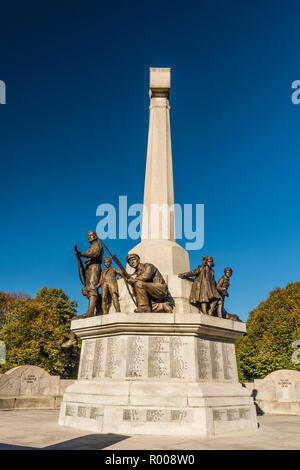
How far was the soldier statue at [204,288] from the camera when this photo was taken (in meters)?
10.4

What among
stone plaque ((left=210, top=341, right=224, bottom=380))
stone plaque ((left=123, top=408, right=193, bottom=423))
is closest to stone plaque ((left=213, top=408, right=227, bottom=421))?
stone plaque ((left=123, top=408, right=193, bottom=423))

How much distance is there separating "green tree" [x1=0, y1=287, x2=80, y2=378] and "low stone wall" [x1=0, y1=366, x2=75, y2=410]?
56.6 ft

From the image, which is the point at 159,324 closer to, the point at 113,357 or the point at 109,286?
the point at 113,357

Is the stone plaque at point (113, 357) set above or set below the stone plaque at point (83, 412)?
above

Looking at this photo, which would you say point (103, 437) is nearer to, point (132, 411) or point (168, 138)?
point (132, 411)

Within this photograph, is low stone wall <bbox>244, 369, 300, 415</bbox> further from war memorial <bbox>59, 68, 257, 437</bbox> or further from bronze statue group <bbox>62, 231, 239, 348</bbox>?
bronze statue group <bbox>62, 231, 239, 348</bbox>

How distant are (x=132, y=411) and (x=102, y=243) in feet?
16.3

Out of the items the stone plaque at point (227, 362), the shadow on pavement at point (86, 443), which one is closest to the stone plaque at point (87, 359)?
the shadow on pavement at point (86, 443)

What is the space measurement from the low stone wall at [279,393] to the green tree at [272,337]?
14.8m

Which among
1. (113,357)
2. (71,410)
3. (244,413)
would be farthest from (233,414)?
(71,410)

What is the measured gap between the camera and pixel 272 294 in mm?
43094

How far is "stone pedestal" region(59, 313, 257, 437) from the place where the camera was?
8602mm

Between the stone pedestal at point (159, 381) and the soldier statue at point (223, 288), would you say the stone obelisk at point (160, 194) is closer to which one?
the soldier statue at point (223, 288)
